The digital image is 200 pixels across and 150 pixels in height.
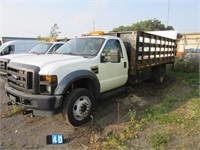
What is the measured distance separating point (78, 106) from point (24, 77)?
1.24 meters

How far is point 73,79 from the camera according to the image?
4.02 meters

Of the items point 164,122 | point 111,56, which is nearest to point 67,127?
point 111,56

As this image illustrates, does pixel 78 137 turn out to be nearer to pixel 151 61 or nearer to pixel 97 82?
pixel 97 82

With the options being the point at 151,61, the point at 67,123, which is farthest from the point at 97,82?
the point at 151,61

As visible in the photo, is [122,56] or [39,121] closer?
[39,121]

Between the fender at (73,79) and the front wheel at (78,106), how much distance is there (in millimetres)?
262

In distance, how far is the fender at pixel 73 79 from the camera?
3.81 m

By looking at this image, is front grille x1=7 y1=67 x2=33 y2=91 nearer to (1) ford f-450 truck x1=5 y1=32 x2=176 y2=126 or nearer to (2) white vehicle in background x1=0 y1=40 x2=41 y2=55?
(1) ford f-450 truck x1=5 y1=32 x2=176 y2=126

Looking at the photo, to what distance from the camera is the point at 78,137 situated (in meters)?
3.89

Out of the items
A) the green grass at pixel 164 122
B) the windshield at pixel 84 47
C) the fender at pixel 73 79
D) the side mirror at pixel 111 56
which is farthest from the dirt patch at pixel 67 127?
the windshield at pixel 84 47

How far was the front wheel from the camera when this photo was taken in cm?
402

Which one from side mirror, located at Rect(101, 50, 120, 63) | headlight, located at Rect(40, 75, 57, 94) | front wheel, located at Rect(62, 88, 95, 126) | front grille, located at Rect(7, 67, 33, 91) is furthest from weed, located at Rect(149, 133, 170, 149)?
front grille, located at Rect(7, 67, 33, 91)

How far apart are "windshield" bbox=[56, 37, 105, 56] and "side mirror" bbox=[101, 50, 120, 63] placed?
211mm

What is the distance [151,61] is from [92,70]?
11.6 ft
